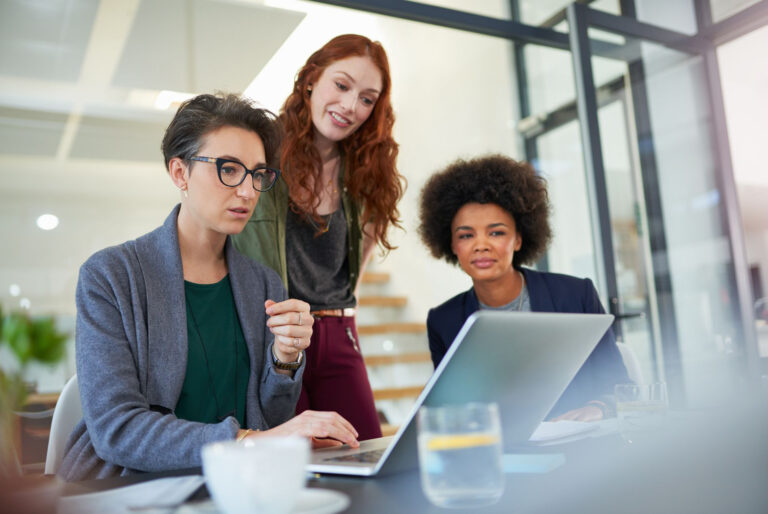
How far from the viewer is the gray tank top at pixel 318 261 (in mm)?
2035

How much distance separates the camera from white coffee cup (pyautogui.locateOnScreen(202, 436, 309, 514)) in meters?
0.50

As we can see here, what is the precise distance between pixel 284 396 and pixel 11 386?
989mm

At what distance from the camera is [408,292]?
13.0ft

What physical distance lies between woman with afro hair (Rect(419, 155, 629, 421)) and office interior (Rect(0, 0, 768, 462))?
50 cm

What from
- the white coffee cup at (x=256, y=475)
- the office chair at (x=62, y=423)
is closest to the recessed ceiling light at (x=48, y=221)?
the office chair at (x=62, y=423)

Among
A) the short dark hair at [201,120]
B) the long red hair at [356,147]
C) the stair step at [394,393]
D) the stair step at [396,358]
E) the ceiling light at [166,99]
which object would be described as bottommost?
the stair step at [394,393]

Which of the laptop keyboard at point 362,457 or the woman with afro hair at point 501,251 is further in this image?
the woman with afro hair at point 501,251

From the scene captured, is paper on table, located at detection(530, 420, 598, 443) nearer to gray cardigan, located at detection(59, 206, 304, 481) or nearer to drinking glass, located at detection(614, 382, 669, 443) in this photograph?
drinking glass, located at detection(614, 382, 669, 443)

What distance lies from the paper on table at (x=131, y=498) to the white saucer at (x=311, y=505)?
0.11ft

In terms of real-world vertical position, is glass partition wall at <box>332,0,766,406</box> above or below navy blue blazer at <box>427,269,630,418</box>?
above

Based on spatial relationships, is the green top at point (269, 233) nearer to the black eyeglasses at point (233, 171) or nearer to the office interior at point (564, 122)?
the black eyeglasses at point (233, 171)

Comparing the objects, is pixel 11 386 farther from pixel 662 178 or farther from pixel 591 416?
pixel 662 178

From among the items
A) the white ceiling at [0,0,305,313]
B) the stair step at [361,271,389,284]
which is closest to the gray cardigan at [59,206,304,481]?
the white ceiling at [0,0,305,313]

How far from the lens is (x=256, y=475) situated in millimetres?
502
